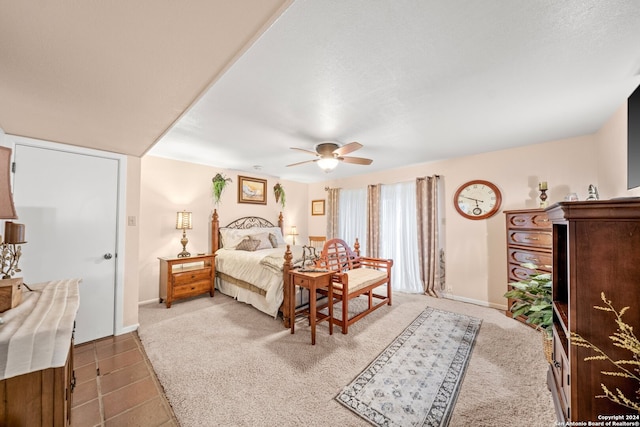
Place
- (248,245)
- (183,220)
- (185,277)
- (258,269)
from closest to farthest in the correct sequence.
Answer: (258,269), (185,277), (183,220), (248,245)

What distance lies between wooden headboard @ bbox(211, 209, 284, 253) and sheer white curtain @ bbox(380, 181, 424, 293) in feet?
8.28

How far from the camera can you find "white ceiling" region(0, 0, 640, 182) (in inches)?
37.7

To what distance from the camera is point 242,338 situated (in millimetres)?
2561

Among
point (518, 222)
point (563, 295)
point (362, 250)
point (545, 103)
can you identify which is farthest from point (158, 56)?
point (362, 250)

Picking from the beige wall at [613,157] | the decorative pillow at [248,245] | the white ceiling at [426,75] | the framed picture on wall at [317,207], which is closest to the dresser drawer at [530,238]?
the beige wall at [613,157]

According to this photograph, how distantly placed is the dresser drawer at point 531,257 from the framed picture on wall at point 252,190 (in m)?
4.65

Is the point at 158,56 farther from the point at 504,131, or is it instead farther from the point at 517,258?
the point at 517,258

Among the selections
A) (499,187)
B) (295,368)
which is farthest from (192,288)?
(499,187)

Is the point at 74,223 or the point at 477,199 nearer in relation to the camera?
the point at 74,223

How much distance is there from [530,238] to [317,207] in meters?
4.32

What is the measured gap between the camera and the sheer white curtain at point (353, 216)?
523 centimetres

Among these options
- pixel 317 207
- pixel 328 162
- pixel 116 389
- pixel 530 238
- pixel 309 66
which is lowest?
pixel 116 389

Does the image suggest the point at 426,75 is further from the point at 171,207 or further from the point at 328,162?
the point at 171,207

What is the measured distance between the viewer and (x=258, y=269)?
131 inches
